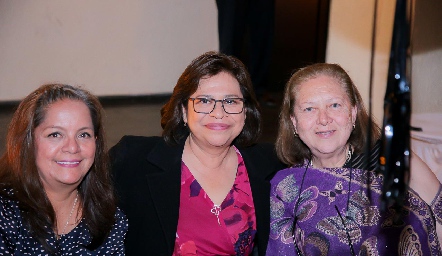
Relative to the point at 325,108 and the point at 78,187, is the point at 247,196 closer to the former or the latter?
the point at 325,108

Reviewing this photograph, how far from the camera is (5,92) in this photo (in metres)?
5.74

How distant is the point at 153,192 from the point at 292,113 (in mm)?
640

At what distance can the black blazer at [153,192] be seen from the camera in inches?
91.7

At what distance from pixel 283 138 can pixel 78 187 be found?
0.87 metres

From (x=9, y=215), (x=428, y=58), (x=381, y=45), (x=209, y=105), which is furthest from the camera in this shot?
(x=428, y=58)

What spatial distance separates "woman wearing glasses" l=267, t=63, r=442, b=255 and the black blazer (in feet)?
0.24

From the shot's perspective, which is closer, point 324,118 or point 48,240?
point 48,240

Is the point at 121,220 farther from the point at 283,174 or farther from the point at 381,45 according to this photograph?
the point at 381,45

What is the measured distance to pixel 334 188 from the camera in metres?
2.26

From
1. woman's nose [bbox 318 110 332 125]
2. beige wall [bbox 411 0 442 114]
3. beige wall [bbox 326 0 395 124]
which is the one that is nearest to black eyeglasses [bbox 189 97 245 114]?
woman's nose [bbox 318 110 332 125]

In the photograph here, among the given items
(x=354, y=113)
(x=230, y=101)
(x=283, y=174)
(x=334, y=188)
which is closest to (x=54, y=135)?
(x=230, y=101)

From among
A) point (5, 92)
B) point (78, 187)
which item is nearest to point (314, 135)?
point (78, 187)

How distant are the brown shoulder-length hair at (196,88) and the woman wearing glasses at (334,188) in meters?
0.15

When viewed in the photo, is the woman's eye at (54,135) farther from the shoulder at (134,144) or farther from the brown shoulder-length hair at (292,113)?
the brown shoulder-length hair at (292,113)
